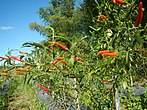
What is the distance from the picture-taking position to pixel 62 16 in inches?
1047

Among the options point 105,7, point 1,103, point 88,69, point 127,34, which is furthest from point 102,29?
point 1,103

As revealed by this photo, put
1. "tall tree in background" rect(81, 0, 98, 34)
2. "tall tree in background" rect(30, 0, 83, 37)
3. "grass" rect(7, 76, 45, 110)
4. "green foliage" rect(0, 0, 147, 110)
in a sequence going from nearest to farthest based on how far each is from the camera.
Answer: "green foliage" rect(0, 0, 147, 110)
"tall tree in background" rect(81, 0, 98, 34)
"grass" rect(7, 76, 45, 110)
"tall tree in background" rect(30, 0, 83, 37)

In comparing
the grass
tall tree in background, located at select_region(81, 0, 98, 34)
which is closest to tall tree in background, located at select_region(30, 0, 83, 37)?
tall tree in background, located at select_region(81, 0, 98, 34)

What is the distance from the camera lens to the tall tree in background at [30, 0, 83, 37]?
24.5 meters

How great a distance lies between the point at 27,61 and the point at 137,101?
4.45m

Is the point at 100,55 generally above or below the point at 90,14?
below

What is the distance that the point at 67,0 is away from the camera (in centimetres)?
2756

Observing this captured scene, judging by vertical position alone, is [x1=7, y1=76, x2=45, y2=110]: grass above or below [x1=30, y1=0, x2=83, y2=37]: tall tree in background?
below

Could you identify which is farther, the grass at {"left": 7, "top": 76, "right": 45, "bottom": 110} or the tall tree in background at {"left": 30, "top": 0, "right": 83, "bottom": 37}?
the tall tree in background at {"left": 30, "top": 0, "right": 83, "bottom": 37}

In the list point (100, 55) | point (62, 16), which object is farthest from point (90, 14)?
point (62, 16)

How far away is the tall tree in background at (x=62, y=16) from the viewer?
80.4 ft

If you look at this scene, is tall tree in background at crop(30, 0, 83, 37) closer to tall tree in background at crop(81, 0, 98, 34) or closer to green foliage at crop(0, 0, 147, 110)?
tall tree in background at crop(81, 0, 98, 34)

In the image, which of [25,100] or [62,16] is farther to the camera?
[62,16]

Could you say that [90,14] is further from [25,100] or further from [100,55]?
[25,100]
